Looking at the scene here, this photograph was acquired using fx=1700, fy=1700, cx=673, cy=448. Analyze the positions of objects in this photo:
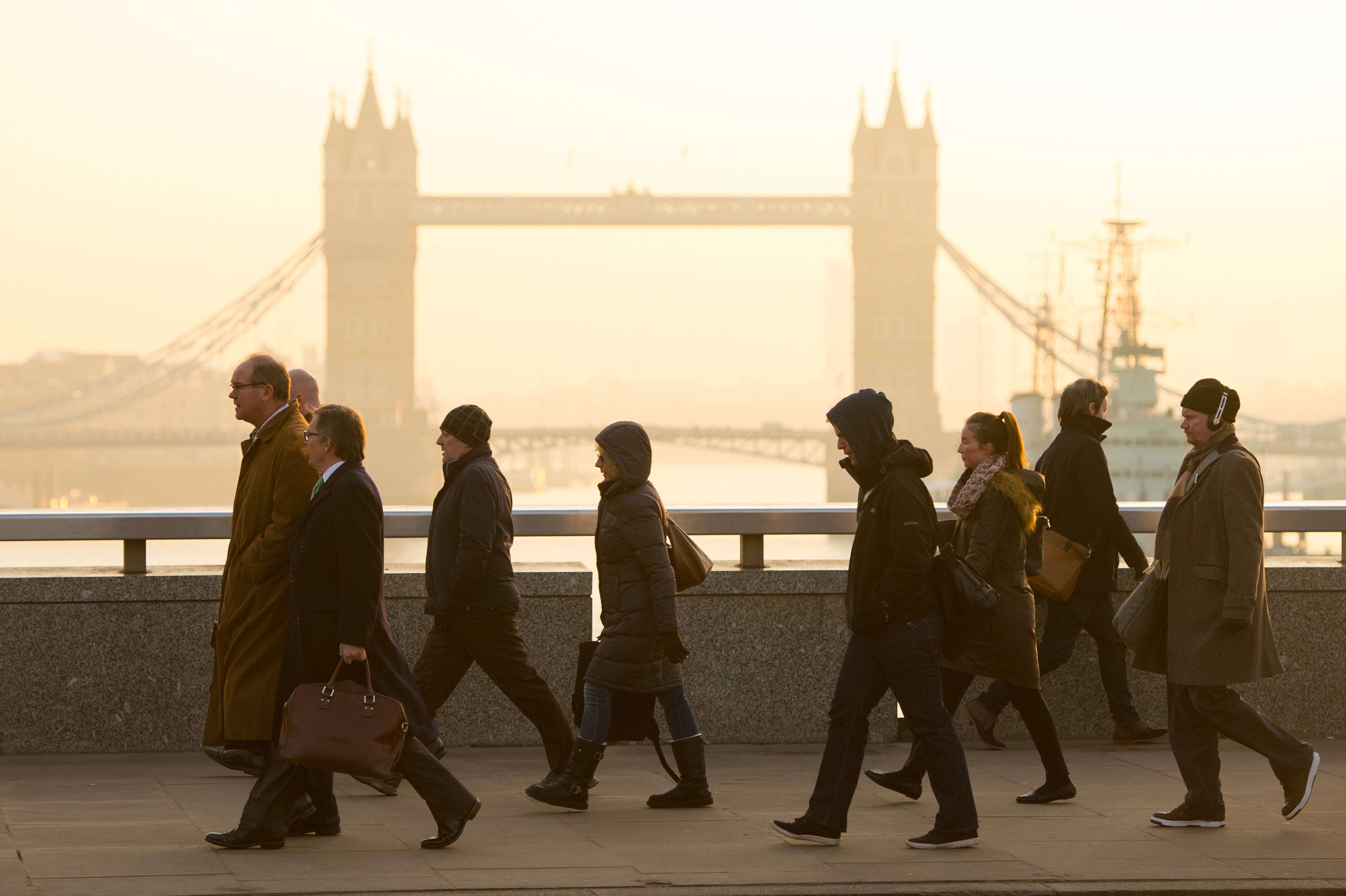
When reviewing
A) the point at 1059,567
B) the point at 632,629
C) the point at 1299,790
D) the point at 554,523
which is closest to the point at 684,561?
the point at 632,629

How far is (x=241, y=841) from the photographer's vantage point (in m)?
3.51

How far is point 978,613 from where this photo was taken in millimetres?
3752

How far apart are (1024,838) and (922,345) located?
3173 inches

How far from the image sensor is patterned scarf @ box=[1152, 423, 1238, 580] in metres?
3.99

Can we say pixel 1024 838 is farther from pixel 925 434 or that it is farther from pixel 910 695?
pixel 925 434

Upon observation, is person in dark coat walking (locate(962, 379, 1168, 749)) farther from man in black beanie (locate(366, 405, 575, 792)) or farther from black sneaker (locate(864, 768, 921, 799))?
man in black beanie (locate(366, 405, 575, 792))

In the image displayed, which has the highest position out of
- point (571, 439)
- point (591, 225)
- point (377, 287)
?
point (591, 225)

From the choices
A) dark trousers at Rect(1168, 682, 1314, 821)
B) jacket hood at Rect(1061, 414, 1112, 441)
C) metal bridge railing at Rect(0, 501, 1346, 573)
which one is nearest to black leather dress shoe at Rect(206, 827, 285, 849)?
metal bridge railing at Rect(0, 501, 1346, 573)

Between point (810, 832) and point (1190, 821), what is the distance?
0.93 metres

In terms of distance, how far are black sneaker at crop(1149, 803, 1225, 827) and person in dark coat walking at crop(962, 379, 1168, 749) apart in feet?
3.00

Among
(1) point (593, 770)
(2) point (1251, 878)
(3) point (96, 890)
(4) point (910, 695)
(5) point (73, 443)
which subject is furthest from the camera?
(5) point (73, 443)

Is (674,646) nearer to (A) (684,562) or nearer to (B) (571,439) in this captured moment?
(A) (684,562)

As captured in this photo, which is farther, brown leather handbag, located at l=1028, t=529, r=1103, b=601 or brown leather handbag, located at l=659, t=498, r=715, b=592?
brown leather handbag, located at l=1028, t=529, r=1103, b=601

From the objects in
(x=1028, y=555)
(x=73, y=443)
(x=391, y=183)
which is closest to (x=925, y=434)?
(x=391, y=183)
